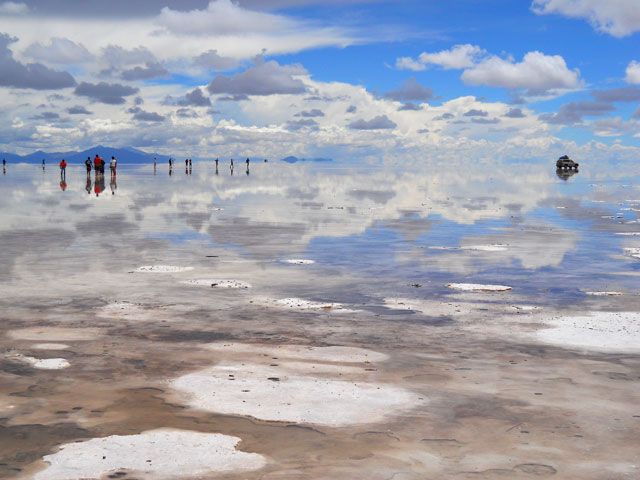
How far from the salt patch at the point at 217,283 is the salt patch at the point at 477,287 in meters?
4.84

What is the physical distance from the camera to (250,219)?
35188 millimetres

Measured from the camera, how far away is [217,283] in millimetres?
17312

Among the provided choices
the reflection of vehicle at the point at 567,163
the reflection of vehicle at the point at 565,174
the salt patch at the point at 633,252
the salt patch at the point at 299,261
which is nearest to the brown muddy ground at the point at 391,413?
the salt patch at the point at 299,261

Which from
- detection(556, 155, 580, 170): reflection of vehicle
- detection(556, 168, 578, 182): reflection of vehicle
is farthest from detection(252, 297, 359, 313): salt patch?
detection(556, 155, 580, 170): reflection of vehicle

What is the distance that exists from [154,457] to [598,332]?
8583 mm

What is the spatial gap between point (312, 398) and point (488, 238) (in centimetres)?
1987

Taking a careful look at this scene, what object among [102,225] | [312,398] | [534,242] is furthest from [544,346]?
[102,225]

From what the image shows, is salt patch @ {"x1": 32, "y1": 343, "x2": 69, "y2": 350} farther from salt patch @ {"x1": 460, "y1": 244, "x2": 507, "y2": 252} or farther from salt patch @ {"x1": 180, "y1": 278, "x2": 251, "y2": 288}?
salt patch @ {"x1": 460, "y1": 244, "x2": 507, "y2": 252}

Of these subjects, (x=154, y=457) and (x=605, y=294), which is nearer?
(x=154, y=457)

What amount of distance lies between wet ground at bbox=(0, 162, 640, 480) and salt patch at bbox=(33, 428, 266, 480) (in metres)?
0.03

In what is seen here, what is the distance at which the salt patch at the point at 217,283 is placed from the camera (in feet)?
55.6

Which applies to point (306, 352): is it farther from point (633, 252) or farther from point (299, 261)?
point (633, 252)

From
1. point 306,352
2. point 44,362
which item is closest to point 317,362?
point 306,352

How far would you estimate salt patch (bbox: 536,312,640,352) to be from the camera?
1195cm
